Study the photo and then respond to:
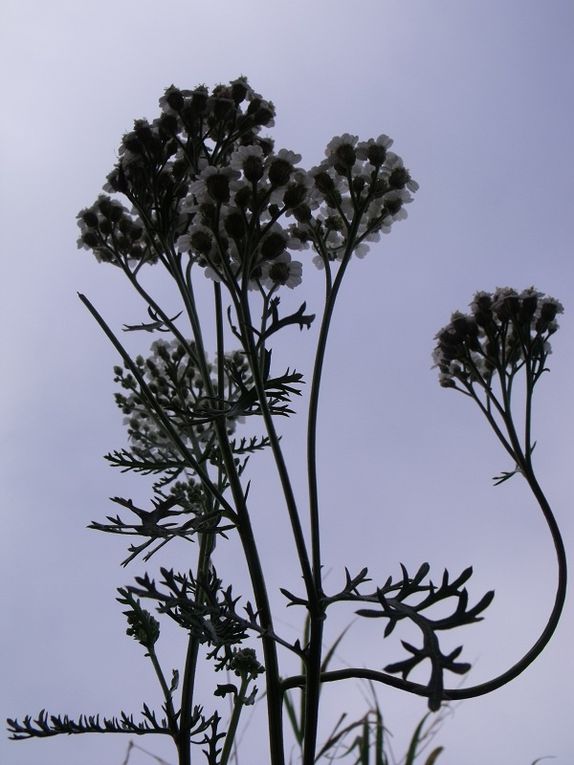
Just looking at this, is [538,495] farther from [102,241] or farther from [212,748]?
[102,241]

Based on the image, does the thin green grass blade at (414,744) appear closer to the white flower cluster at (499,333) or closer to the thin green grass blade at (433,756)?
the thin green grass blade at (433,756)

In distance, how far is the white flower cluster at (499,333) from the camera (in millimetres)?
2975

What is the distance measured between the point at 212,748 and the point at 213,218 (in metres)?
1.55

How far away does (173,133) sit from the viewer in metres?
2.37

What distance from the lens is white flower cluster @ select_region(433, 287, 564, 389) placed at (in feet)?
9.76

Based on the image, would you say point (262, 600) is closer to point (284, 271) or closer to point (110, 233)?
point (284, 271)

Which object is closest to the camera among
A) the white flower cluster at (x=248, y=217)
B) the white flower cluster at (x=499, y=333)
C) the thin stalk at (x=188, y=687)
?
the white flower cluster at (x=248, y=217)

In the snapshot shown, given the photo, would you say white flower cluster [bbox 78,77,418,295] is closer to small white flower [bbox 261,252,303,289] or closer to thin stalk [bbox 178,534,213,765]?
small white flower [bbox 261,252,303,289]

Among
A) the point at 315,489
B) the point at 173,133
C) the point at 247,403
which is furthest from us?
the point at 173,133

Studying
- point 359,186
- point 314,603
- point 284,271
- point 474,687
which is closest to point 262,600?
point 314,603

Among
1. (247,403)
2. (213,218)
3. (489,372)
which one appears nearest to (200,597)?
(247,403)

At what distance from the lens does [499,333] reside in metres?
3.05

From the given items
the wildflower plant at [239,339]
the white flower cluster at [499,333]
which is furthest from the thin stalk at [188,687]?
the white flower cluster at [499,333]

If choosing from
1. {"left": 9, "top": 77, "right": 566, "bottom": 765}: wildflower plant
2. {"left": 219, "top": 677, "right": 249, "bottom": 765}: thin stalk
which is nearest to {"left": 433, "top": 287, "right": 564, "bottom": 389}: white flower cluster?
{"left": 9, "top": 77, "right": 566, "bottom": 765}: wildflower plant
